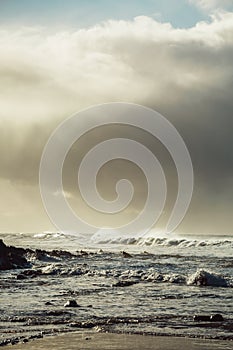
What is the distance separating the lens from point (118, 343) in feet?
40.5

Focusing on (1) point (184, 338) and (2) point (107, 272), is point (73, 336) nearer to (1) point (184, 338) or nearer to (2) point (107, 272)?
(1) point (184, 338)

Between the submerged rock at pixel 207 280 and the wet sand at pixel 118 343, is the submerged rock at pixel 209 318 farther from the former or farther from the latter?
the submerged rock at pixel 207 280

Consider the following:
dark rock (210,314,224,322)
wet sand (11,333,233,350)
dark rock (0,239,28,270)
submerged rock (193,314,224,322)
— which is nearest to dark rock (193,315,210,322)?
submerged rock (193,314,224,322)

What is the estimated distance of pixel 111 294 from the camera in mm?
22781

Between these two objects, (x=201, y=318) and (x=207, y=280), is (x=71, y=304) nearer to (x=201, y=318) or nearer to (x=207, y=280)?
(x=201, y=318)

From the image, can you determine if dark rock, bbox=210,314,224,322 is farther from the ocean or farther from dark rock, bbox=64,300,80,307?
dark rock, bbox=64,300,80,307

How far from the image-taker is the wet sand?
1183 centimetres

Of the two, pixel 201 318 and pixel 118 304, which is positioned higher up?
pixel 118 304

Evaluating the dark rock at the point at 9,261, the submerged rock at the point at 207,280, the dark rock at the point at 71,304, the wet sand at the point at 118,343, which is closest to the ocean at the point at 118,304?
the submerged rock at the point at 207,280

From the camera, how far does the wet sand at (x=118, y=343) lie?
11.8m

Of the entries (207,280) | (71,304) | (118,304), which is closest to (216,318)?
(118,304)

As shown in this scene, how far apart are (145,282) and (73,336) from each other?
51.1 ft

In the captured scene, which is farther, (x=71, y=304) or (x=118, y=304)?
(x=118, y=304)

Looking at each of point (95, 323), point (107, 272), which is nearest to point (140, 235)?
point (107, 272)
